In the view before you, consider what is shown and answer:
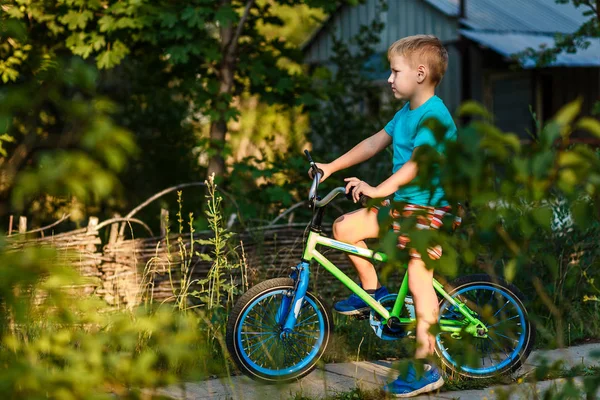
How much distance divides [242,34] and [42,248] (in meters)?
7.52

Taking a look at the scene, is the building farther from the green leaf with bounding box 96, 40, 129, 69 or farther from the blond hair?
the blond hair

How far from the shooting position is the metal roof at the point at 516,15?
573 inches

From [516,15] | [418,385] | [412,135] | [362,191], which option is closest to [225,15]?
[412,135]

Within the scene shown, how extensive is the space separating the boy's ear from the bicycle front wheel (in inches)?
43.9

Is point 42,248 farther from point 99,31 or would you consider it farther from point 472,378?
point 99,31

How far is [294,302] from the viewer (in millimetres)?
4090

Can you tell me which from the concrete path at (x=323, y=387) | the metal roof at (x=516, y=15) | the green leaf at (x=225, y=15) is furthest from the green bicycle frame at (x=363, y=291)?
the metal roof at (x=516, y=15)

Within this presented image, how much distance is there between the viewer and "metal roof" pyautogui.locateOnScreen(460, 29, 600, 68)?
13438 mm

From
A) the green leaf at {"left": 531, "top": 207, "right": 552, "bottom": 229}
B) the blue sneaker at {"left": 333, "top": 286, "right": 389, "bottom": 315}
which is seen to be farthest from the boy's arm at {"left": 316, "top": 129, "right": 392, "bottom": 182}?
the green leaf at {"left": 531, "top": 207, "right": 552, "bottom": 229}

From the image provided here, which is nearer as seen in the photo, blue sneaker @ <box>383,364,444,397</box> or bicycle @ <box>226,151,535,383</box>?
blue sneaker @ <box>383,364,444,397</box>

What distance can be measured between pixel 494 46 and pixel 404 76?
985cm

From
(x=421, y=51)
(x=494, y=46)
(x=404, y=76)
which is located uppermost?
(x=494, y=46)

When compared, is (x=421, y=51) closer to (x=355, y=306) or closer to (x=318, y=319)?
(x=355, y=306)

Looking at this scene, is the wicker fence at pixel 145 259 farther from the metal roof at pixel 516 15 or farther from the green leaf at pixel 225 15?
the metal roof at pixel 516 15
